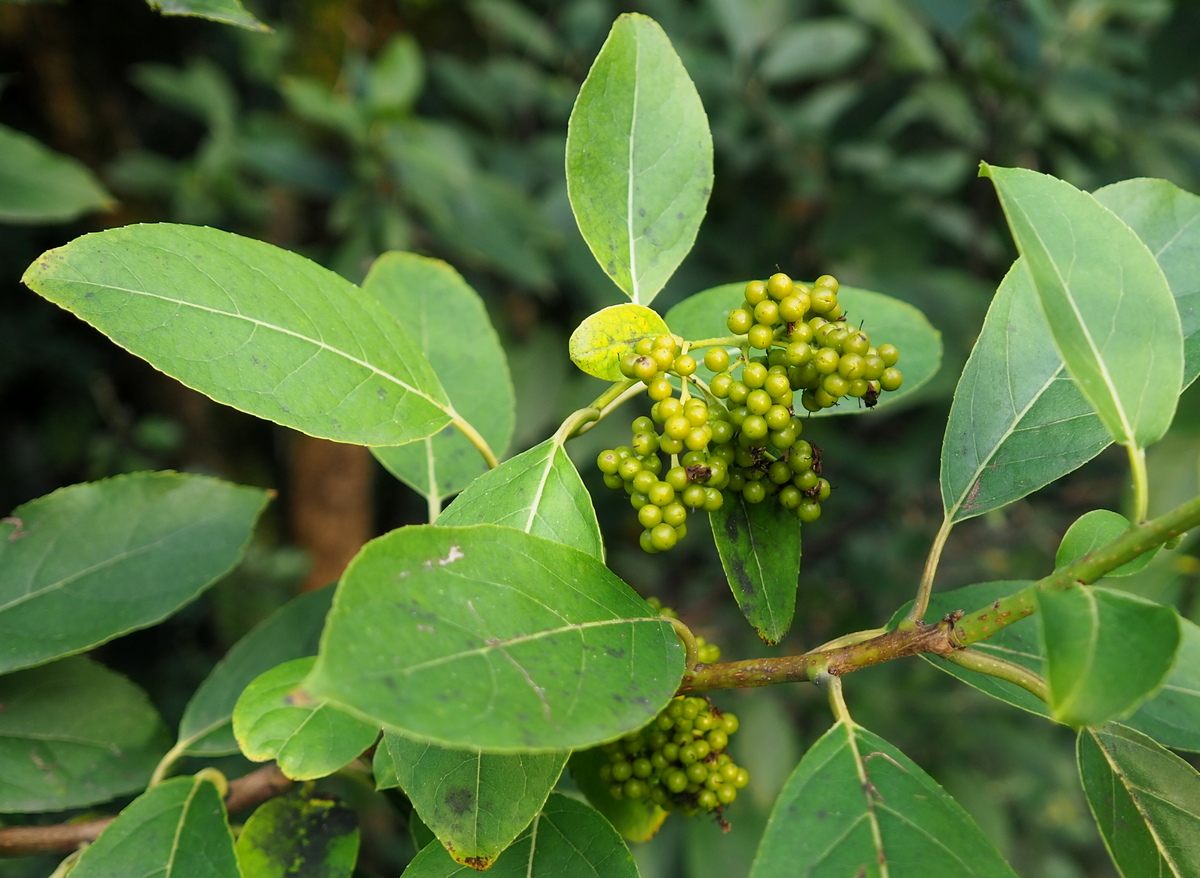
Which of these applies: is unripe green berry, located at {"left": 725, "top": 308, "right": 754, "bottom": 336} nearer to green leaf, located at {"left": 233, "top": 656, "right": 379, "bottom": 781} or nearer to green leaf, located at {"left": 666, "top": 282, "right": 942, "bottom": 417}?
green leaf, located at {"left": 666, "top": 282, "right": 942, "bottom": 417}

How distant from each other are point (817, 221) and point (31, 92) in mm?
3020

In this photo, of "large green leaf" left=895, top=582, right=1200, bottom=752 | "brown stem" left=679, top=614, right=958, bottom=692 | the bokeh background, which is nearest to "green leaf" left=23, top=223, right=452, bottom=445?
"brown stem" left=679, top=614, right=958, bottom=692

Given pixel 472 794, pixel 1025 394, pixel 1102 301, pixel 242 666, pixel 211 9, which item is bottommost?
pixel 242 666

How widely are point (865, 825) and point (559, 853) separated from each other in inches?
14.6

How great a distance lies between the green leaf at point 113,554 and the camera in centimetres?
122

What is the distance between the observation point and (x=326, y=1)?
10.7ft

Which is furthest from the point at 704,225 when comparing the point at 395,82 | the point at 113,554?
the point at 113,554

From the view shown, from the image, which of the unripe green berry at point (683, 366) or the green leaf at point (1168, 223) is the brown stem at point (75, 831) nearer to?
the unripe green berry at point (683, 366)

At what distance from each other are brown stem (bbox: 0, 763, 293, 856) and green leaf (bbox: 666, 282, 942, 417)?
2.81 feet

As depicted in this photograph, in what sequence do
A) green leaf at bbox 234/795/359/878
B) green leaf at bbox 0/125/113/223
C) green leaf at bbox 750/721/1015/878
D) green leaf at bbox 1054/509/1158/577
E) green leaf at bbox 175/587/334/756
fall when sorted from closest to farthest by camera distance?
green leaf at bbox 750/721/1015/878
green leaf at bbox 1054/509/1158/577
green leaf at bbox 234/795/359/878
green leaf at bbox 175/587/334/756
green leaf at bbox 0/125/113/223

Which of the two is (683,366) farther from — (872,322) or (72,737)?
(72,737)

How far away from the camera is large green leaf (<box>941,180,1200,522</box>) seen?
100 cm

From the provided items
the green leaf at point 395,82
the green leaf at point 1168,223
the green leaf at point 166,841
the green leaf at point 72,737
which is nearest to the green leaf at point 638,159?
the green leaf at point 1168,223

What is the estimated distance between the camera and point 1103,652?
25.7 inches
